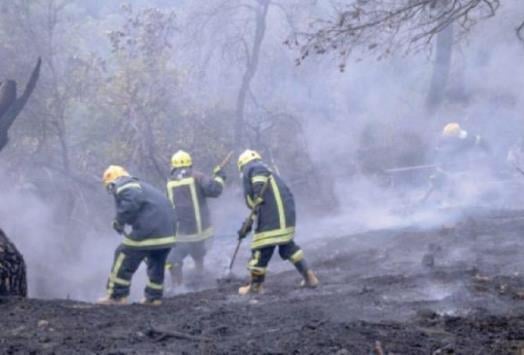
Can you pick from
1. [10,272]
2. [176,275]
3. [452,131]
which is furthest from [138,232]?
[452,131]

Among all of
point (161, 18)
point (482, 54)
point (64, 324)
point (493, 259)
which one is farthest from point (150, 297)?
point (482, 54)

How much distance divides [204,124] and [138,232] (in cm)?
757

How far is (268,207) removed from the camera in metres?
8.12

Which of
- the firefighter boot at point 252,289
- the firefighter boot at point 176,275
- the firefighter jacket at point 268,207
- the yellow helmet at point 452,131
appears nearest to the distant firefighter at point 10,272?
the firefighter boot at point 252,289

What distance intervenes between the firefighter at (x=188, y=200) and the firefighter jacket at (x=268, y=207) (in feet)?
5.16

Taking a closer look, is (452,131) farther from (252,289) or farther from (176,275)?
(252,289)

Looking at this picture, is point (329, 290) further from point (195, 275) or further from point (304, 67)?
point (304, 67)

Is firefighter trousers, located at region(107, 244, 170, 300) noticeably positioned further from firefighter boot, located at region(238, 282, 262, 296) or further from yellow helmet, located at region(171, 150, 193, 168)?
yellow helmet, located at region(171, 150, 193, 168)

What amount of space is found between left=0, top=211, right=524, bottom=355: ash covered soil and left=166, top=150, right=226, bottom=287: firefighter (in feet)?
3.40

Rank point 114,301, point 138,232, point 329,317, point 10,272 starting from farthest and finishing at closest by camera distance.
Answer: point 114,301
point 138,232
point 10,272
point 329,317

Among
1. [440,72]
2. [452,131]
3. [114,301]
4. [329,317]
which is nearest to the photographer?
[329,317]

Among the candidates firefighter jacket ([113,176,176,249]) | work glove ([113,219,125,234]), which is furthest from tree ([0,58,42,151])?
work glove ([113,219,125,234])

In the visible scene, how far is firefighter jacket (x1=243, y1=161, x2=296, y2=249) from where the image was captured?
8070 millimetres

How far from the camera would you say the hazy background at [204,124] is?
12.1 m
